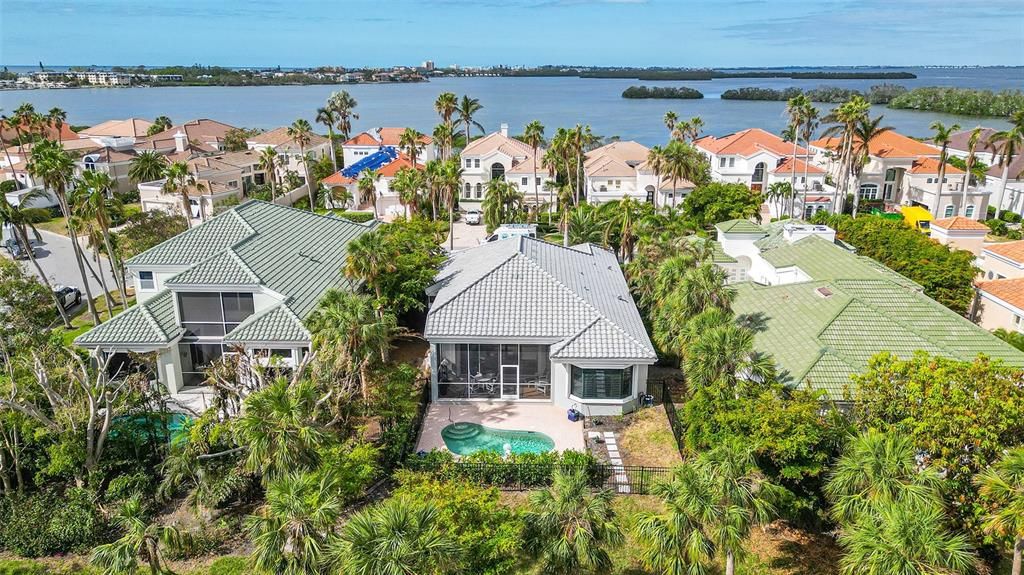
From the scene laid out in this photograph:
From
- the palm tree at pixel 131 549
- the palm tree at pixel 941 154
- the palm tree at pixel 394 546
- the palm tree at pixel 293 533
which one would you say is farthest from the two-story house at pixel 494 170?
the palm tree at pixel 394 546

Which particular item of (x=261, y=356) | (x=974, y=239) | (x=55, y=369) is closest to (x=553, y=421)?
(x=261, y=356)

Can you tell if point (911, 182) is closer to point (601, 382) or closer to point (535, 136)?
point (535, 136)

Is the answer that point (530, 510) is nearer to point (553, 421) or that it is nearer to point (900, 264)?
point (553, 421)

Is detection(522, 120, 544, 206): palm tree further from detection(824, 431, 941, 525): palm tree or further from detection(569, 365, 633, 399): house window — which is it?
detection(824, 431, 941, 525): palm tree

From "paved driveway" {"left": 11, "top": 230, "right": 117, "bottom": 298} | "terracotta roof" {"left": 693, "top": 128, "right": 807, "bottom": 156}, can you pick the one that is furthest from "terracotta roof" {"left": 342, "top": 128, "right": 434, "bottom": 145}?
"paved driveway" {"left": 11, "top": 230, "right": 117, "bottom": 298}

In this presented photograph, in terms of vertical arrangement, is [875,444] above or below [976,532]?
above

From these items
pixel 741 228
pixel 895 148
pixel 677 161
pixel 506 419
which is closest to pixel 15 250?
pixel 506 419

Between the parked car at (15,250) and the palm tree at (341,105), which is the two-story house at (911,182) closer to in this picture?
the palm tree at (341,105)
